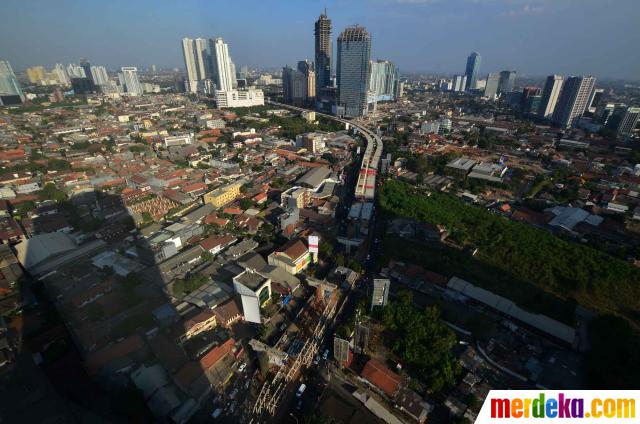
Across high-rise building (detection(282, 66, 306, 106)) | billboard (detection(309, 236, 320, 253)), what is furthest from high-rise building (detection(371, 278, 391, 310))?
high-rise building (detection(282, 66, 306, 106))

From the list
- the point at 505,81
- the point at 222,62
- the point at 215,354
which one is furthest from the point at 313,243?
the point at 505,81

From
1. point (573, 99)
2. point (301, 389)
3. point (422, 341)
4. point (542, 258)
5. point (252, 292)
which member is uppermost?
point (573, 99)

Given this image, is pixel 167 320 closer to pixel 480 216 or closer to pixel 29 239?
pixel 29 239

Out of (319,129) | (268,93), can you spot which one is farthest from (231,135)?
(268,93)

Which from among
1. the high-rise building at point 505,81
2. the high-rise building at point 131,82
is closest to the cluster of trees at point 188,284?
the high-rise building at point 131,82

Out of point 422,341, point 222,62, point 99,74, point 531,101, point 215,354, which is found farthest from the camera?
point 99,74

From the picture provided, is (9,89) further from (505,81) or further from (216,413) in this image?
(505,81)
